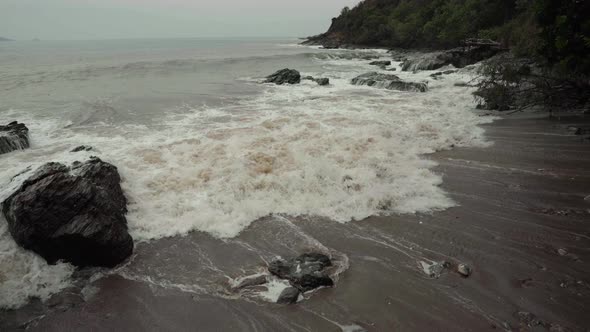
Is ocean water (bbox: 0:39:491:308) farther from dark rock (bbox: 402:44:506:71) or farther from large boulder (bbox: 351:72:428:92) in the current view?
dark rock (bbox: 402:44:506:71)

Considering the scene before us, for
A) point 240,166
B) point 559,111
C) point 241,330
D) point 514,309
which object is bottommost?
point 241,330

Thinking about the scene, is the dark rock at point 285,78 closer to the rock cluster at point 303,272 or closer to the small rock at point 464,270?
the rock cluster at point 303,272

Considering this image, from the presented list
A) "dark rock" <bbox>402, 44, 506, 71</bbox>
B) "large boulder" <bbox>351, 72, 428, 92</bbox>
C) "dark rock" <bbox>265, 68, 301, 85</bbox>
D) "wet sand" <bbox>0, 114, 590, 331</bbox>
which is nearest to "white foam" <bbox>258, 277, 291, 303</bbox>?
"wet sand" <bbox>0, 114, 590, 331</bbox>

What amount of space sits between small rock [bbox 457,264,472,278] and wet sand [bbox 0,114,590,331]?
77 mm

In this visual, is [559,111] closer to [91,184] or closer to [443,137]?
[443,137]

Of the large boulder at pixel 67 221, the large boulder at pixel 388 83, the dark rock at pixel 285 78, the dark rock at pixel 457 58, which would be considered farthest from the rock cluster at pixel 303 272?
the dark rock at pixel 457 58

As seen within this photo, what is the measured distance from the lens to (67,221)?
21.2 feet

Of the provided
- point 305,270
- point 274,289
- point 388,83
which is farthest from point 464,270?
point 388,83

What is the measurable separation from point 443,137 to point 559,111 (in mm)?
6729

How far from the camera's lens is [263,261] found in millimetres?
6426

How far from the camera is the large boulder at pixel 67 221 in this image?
6.30 m

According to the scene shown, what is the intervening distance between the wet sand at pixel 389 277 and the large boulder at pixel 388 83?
16193mm

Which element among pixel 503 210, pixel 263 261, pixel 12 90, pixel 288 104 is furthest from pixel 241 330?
pixel 12 90

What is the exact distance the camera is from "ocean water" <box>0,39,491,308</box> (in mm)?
7848
